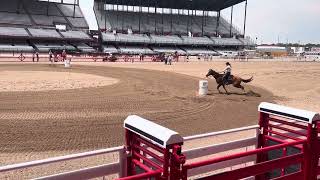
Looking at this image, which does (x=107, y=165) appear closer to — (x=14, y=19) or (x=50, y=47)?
(x=50, y=47)

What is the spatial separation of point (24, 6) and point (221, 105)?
70.2 metres

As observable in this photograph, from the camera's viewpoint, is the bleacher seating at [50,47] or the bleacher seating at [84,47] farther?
the bleacher seating at [84,47]

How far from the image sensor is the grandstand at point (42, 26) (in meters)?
70.8

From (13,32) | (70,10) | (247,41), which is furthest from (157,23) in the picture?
(13,32)

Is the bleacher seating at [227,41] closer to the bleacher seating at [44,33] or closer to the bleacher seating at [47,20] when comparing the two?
the bleacher seating at [47,20]

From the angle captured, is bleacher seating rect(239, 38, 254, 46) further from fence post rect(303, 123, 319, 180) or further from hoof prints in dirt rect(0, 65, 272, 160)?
fence post rect(303, 123, 319, 180)

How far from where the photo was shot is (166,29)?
9606 centimetres

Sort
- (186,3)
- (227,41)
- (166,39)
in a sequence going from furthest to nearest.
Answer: (227,41) → (186,3) → (166,39)

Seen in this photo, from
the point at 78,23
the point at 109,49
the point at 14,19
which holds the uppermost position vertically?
the point at 78,23

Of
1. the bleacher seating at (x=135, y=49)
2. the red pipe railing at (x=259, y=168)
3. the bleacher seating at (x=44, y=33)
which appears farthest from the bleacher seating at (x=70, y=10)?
the red pipe railing at (x=259, y=168)

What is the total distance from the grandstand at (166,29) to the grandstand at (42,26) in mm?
5555

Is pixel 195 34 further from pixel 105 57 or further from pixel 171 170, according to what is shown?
pixel 171 170

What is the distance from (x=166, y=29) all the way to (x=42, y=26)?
103 ft

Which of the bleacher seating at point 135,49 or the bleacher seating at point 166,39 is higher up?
the bleacher seating at point 166,39
